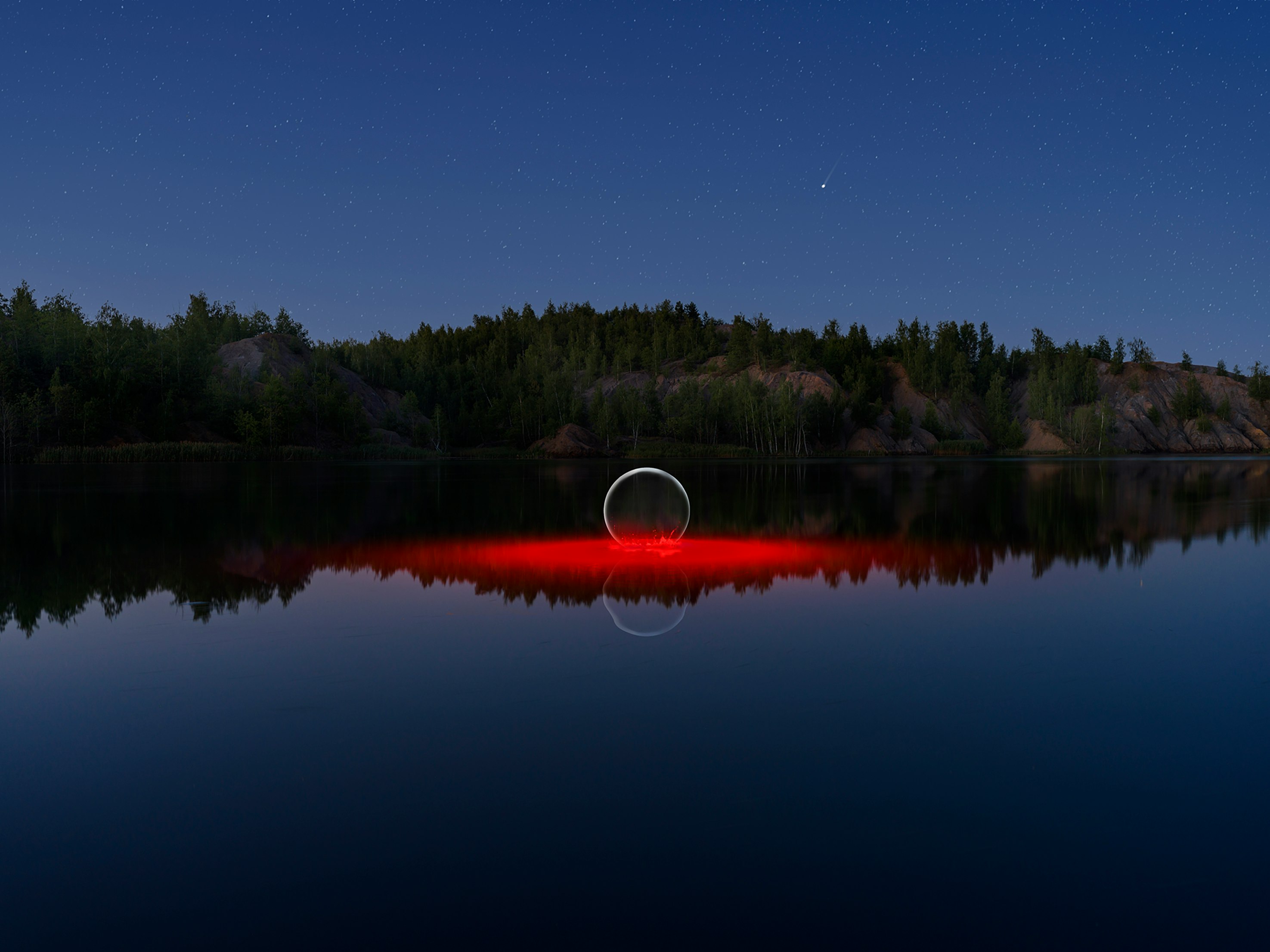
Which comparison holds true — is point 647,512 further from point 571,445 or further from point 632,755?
point 571,445

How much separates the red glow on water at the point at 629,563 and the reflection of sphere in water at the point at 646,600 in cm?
5

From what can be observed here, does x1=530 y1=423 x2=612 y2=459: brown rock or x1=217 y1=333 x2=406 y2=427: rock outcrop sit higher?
x1=217 y1=333 x2=406 y2=427: rock outcrop

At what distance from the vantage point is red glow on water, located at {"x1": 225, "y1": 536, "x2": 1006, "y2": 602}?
53.6ft

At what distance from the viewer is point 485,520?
2930 centimetres

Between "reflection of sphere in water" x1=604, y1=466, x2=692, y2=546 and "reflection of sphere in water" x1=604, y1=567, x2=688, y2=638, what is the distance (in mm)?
4796

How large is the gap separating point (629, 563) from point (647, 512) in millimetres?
4921

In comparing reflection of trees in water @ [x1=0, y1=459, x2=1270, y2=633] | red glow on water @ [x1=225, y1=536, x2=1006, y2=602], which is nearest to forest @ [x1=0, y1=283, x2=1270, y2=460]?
reflection of trees in water @ [x1=0, y1=459, x2=1270, y2=633]

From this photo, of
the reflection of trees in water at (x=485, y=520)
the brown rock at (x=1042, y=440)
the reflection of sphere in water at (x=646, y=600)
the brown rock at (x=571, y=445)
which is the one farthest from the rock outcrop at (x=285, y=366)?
the reflection of sphere in water at (x=646, y=600)

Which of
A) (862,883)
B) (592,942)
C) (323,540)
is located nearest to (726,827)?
(862,883)

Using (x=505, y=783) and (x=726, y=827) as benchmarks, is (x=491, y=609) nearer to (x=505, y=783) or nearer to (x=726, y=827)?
(x=505, y=783)

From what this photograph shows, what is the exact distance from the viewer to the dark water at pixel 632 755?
537 cm

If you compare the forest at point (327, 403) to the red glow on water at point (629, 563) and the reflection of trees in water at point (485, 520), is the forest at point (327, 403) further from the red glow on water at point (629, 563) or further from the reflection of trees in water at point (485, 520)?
the red glow on water at point (629, 563)

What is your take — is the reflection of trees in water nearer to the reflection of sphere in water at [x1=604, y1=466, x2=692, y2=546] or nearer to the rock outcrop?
the reflection of sphere in water at [x1=604, y1=466, x2=692, y2=546]

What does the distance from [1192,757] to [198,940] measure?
7.68m
